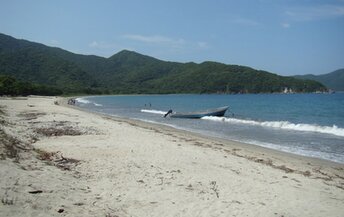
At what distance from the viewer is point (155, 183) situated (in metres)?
8.63

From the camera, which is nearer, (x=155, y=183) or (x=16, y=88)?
(x=155, y=183)

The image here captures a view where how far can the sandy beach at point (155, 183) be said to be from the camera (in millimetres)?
6715

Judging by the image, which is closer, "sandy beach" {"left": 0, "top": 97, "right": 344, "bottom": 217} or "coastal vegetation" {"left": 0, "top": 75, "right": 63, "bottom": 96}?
"sandy beach" {"left": 0, "top": 97, "right": 344, "bottom": 217}

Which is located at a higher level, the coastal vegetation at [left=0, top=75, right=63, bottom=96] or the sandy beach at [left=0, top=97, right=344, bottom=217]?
the coastal vegetation at [left=0, top=75, right=63, bottom=96]

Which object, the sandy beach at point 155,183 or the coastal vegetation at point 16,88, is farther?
the coastal vegetation at point 16,88

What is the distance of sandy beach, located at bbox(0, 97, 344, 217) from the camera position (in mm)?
6715

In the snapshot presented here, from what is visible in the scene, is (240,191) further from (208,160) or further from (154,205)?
(208,160)

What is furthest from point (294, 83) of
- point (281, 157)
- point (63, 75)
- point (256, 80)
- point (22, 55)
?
point (281, 157)

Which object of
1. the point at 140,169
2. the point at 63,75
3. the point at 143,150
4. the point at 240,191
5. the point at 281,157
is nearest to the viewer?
the point at 240,191

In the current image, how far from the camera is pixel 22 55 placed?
17012 centimetres

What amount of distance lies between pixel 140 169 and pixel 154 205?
281 centimetres

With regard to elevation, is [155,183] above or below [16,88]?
below

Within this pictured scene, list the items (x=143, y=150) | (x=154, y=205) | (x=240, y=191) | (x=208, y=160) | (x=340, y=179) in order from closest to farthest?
(x=154, y=205)
(x=240, y=191)
(x=340, y=179)
(x=208, y=160)
(x=143, y=150)

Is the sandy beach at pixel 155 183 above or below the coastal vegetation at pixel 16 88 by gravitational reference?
below
